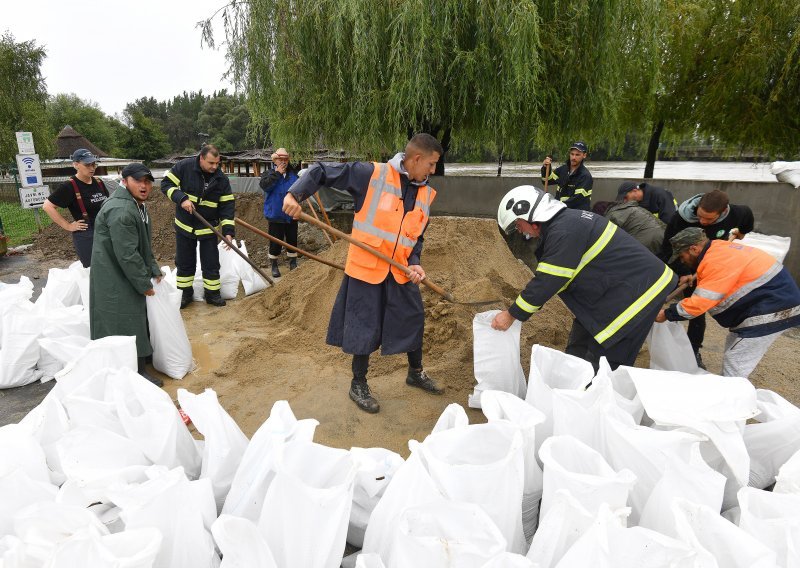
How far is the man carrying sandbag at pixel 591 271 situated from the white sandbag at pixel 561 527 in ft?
4.11

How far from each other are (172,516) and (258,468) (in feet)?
1.10

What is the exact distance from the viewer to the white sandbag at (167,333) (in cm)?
335

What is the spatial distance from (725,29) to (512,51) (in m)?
5.14

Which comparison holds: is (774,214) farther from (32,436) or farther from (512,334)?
(32,436)

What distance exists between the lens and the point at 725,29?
7.75 meters

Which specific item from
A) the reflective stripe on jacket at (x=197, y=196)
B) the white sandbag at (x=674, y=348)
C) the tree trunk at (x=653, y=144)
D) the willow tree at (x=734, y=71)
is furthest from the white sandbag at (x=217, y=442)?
the tree trunk at (x=653, y=144)

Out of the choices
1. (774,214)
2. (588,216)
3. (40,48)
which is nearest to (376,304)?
(588,216)

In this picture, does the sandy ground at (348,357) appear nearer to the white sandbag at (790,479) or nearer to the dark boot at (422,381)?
the dark boot at (422,381)

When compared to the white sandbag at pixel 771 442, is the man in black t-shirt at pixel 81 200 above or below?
above

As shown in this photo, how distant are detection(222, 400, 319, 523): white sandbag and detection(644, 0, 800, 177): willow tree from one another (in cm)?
777

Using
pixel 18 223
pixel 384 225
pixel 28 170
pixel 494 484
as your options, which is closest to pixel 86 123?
pixel 18 223

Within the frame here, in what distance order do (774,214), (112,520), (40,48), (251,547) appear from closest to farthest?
→ (251,547) → (112,520) → (774,214) → (40,48)

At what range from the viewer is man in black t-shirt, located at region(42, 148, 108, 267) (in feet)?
14.0

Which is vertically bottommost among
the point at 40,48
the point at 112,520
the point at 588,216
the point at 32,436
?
the point at 112,520
